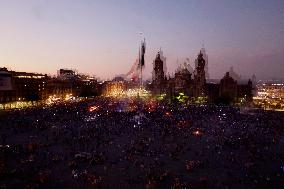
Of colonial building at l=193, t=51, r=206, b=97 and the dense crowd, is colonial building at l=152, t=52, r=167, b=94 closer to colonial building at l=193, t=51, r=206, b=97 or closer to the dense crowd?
colonial building at l=193, t=51, r=206, b=97

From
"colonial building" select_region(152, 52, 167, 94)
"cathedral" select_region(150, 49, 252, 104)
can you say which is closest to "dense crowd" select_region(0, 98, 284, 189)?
"cathedral" select_region(150, 49, 252, 104)

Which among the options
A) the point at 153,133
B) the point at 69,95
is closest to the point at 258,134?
the point at 153,133

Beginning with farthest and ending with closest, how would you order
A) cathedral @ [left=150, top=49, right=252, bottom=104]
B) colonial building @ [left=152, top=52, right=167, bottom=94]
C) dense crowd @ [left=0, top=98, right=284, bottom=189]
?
colonial building @ [left=152, top=52, right=167, bottom=94], cathedral @ [left=150, top=49, right=252, bottom=104], dense crowd @ [left=0, top=98, right=284, bottom=189]

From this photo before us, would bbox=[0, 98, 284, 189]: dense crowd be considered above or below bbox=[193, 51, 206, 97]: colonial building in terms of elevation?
below

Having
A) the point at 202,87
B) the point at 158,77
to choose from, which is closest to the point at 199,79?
the point at 202,87

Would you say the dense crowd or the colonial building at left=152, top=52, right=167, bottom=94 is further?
the colonial building at left=152, top=52, right=167, bottom=94

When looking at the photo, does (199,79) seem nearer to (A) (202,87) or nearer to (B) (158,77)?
(A) (202,87)

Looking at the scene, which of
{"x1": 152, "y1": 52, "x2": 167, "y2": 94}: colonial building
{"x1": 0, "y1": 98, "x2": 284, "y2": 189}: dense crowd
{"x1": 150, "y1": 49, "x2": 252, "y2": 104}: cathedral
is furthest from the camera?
{"x1": 152, "y1": 52, "x2": 167, "y2": 94}: colonial building

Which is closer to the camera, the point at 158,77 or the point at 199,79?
the point at 199,79

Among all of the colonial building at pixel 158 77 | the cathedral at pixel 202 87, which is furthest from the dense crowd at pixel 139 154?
the colonial building at pixel 158 77
